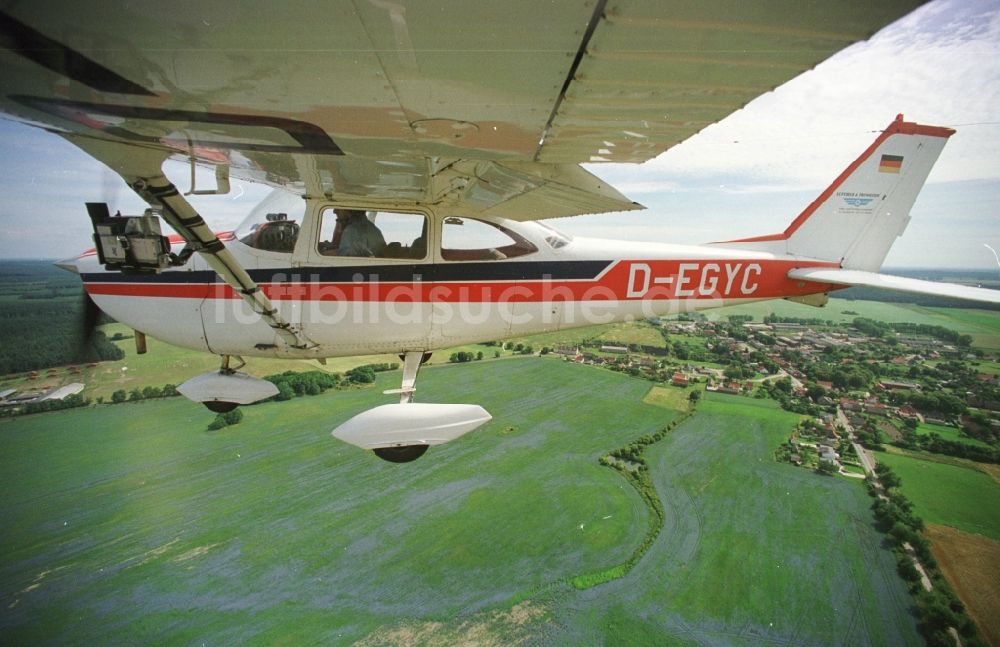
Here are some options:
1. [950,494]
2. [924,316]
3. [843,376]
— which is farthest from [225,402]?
[924,316]

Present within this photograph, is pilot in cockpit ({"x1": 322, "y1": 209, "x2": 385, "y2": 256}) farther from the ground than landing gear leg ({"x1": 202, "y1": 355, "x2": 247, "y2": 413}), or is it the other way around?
pilot in cockpit ({"x1": 322, "y1": 209, "x2": 385, "y2": 256})

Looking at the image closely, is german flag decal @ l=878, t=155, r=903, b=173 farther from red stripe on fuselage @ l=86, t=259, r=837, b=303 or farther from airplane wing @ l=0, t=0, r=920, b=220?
airplane wing @ l=0, t=0, r=920, b=220

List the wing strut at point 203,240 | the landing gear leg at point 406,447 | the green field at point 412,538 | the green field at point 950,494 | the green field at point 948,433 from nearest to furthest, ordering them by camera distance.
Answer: the wing strut at point 203,240
the landing gear leg at point 406,447
the green field at point 412,538
the green field at point 950,494
the green field at point 948,433

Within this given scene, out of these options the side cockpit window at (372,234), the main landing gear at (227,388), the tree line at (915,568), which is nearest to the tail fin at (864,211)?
the side cockpit window at (372,234)

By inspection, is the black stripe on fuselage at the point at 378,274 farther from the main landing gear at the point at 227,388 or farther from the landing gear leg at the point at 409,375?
the main landing gear at the point at 227,388

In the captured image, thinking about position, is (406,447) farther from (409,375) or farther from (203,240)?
(203,240)

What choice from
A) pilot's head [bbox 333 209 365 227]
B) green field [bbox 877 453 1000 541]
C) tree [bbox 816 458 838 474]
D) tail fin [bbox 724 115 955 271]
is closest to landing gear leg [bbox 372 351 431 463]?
pilot's head [bbox 333 209 365 227]
